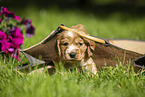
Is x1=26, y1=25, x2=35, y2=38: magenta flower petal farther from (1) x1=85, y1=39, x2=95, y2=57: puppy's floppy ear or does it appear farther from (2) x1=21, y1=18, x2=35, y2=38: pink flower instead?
(1) x1=85, y1=39, x2=95, y2=57: puppy's floppy ear

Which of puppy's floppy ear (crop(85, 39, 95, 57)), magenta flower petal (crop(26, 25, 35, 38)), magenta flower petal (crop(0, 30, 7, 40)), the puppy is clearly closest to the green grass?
the puppy


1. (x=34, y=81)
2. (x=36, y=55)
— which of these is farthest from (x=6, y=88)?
(x=36, y=55)

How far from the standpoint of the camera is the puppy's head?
4.79 feet

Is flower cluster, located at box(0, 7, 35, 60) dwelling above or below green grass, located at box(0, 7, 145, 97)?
above

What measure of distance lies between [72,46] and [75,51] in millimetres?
53

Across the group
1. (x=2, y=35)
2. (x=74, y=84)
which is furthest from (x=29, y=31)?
(x=74, y=84)

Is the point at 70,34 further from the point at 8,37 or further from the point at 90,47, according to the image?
the point at 8,37

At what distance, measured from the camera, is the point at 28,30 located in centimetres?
232

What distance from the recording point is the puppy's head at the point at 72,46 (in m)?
1.46

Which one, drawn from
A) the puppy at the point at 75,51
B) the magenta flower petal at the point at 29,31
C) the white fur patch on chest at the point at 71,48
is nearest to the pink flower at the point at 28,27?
the magenta flower petal at the point at 29,31

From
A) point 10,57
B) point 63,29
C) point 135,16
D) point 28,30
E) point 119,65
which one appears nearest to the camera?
point 63,29

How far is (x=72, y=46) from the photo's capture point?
1.48 m

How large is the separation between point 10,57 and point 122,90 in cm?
127

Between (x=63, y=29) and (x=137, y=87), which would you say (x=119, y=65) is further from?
(x=63, y=29)
